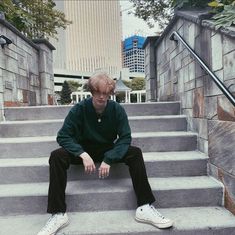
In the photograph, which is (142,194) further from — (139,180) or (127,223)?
(127,223)

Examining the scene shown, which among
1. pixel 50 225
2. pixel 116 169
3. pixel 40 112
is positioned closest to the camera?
pixel 50 225

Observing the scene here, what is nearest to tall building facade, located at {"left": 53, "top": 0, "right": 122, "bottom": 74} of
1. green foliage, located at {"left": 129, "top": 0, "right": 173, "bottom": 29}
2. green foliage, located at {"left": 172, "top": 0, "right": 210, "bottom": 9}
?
green foliage, located at {"left": 129, "top": 0, "right": 173, "bottom": 29}

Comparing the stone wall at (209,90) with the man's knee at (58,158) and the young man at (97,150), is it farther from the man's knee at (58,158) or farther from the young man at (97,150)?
the man's knee at (58,158)

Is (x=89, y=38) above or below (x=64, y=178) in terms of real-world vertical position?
above

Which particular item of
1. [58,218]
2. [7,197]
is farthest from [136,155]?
[7,197]

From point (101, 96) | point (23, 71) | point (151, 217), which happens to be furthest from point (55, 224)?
point (23, 71)

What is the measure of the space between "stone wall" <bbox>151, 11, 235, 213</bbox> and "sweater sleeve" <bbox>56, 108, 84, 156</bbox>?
1123mm

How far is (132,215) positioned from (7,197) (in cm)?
98

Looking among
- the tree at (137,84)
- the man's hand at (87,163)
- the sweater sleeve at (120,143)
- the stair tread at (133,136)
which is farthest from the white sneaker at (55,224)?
the tree at (137,84)

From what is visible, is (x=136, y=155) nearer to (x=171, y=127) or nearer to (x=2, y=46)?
(x=171, y=127)

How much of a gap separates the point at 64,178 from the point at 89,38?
6282 cm

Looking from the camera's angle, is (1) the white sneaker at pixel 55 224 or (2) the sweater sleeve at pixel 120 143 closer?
(1) the white sneaker at pixel 55 224

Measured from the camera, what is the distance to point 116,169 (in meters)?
2.45

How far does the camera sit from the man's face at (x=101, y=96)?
2123mm
